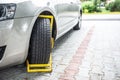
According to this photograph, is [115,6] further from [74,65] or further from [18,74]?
[18,74]

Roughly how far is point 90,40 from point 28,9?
3102mm

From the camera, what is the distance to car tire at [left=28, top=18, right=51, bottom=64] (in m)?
2.96

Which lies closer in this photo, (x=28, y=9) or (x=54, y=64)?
(x=28, y=9)

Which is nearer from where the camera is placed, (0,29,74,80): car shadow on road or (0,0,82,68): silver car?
(0,0,82,68): silver car

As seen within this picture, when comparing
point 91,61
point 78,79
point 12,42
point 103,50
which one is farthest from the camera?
point 103,50

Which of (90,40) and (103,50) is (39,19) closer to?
(103,50)

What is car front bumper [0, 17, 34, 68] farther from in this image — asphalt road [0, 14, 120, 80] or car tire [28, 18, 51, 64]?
asphalt road [0, 14, 120, 80]

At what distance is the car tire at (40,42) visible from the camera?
2.96 metres

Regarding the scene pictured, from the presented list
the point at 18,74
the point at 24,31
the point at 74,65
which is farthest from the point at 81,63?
the point at 24,31

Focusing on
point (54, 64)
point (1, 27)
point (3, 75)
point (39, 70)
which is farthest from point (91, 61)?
point (1, 27)

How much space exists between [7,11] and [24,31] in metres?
0.33

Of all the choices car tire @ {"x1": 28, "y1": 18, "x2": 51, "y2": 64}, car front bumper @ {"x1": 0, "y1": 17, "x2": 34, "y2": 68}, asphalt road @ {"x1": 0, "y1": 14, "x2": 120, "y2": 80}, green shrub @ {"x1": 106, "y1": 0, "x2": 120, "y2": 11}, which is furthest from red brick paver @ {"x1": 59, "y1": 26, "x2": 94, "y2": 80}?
green shrub @ {"x1": 106, "y1": 0, "x2": 120, "y2": 11}

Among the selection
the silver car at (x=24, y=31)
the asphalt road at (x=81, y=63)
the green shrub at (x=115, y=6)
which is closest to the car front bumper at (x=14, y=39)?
the silver car at (x=24, y=31)

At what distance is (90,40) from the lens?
5.54 meters
